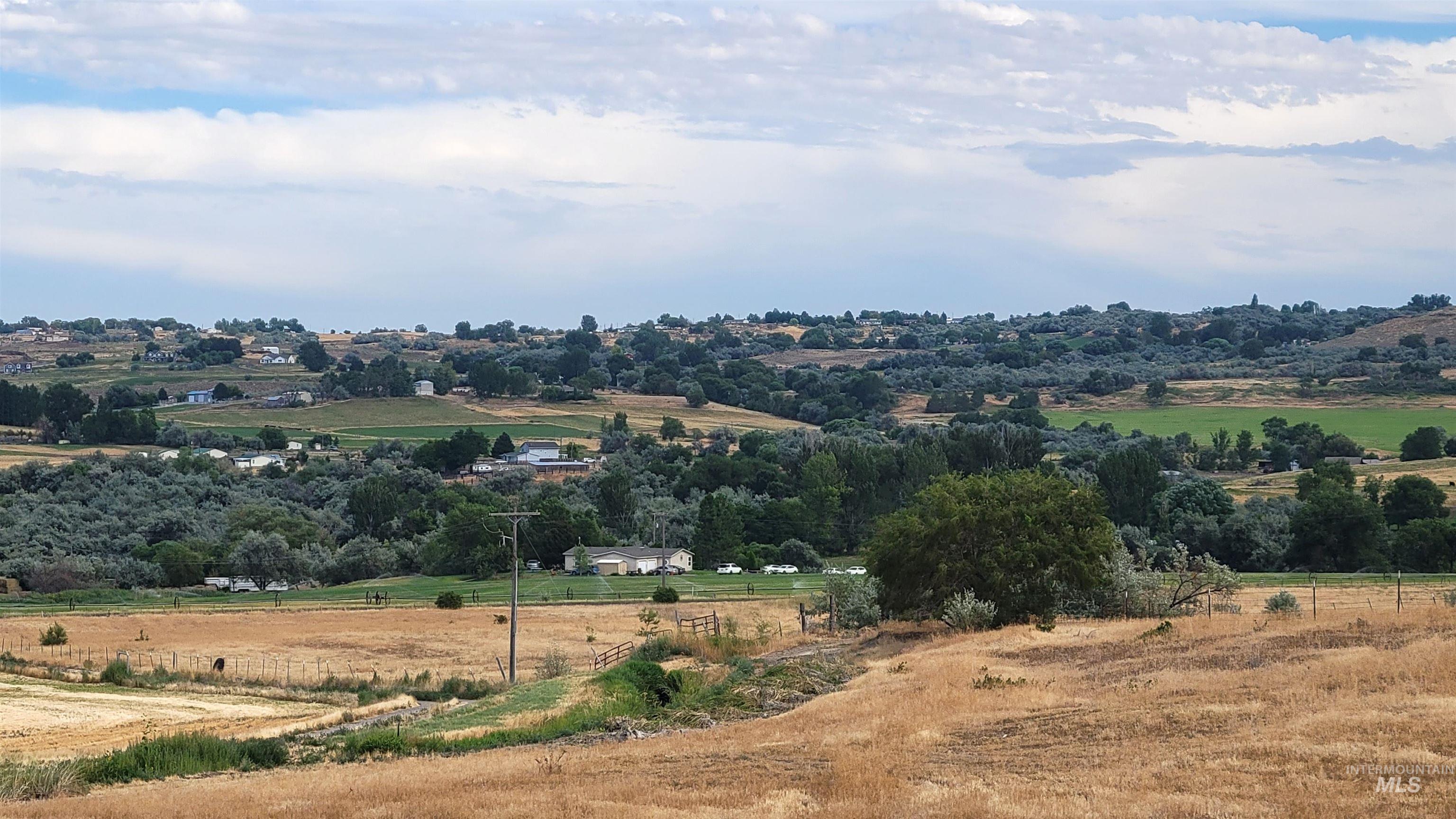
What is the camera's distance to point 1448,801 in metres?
16.9

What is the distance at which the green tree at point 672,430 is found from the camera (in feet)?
562

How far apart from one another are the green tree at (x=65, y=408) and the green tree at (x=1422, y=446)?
144697 mm

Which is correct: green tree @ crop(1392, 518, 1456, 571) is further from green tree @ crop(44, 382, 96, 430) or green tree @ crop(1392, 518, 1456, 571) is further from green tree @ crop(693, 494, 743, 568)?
green tree @ crop(44, 382, 96, 430)

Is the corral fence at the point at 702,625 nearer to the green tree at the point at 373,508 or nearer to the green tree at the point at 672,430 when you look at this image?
the green tree at the point at 373,508

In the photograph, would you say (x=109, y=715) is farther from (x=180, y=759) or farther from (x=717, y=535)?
(x=717, y=535)

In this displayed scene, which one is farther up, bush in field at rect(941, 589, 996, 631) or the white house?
bush in field at rect(941, 589, 996, 631)

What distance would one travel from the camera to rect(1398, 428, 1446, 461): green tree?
131875 millimetres

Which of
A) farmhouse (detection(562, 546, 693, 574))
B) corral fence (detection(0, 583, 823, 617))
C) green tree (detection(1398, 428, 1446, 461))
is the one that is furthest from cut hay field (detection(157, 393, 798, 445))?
corral fence (detection(0, 583, 823, 617))

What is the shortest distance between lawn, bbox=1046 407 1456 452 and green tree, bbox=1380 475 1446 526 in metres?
42.4

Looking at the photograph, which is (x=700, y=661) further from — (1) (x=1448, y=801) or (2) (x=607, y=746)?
(1) (x=1448, y=801)

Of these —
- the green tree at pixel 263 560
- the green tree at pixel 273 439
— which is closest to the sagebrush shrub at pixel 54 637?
the green tree at pixel 263 560

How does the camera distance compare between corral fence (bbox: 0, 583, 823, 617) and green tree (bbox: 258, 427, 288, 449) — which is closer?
corral fence (bbox: 0, 583, 823, 617)

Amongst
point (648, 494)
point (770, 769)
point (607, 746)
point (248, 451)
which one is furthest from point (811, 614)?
point (248, 451)

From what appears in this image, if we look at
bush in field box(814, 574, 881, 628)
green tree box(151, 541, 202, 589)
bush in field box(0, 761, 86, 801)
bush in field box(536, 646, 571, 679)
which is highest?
bush in field box(0, 761, 86, 801)
